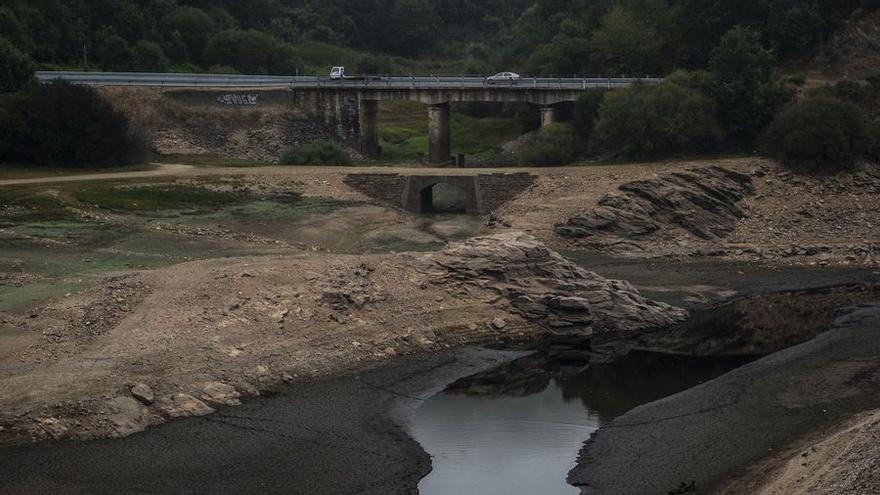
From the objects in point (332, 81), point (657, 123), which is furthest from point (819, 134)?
point (332, 81)

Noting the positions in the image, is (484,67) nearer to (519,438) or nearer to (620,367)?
(620,367)

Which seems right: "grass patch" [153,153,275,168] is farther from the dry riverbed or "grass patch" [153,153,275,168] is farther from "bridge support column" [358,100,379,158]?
"bridge support column" [358,100,379,158]

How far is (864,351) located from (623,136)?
38519 millimetres

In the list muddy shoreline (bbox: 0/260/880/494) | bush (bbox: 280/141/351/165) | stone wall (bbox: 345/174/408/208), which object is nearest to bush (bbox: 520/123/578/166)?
stone wall (bbox: 345/174/408/208)

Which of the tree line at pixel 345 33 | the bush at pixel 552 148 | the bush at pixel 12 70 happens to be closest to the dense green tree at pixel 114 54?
the tree line at pixel 345 33

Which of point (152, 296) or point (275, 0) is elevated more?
point (275, 0)

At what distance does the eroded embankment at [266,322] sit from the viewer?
Answer: 41.0 meters

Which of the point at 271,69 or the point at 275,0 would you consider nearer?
the point at 271,69

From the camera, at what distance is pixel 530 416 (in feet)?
143

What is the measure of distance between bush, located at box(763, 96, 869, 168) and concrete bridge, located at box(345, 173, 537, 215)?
16.2 metres

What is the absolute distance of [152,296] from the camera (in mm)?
50375

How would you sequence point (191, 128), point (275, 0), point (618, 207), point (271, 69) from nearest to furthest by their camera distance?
1. point (618, 207)
2. point (191, 128)
3. point (271, 69)
4. point (275, 0)

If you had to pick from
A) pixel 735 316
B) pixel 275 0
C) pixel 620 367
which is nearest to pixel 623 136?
pixel 735 316

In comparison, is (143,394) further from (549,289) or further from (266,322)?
(549,289)
